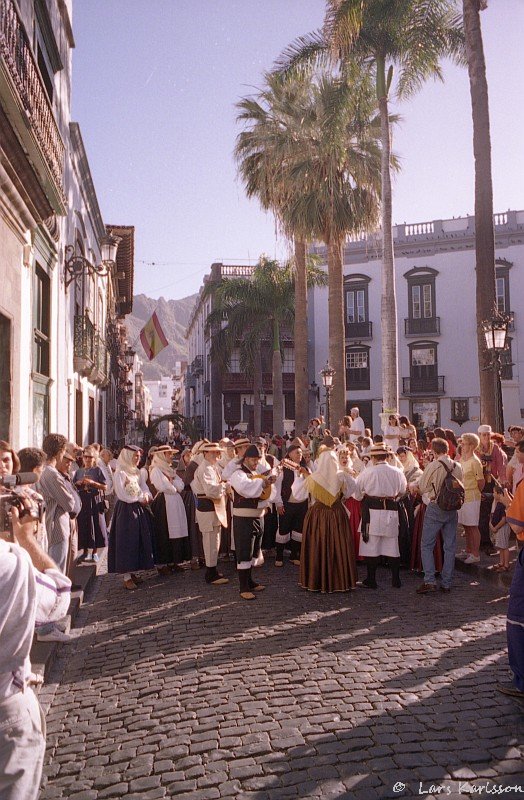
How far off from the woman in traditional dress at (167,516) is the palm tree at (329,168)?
34.8ft

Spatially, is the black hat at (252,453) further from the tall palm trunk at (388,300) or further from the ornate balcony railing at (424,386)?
the ornate balcony railing at (424,386)

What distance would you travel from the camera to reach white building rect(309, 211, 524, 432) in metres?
36.6

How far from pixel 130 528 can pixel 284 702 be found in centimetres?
434

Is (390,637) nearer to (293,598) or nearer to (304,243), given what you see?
(293,598)

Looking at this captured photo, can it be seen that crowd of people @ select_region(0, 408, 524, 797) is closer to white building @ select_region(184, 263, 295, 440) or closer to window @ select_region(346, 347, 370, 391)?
window @ select_region(346, 347, 370, 391)

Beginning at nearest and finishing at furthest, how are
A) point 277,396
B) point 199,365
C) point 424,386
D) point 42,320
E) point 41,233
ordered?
point 41,233 → point 42,320 → point 277,396 → point 424,386 → point 199,365

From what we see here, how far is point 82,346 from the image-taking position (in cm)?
1592

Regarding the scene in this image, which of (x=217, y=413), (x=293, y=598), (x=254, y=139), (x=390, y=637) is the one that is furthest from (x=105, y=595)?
(x=217, y=413)

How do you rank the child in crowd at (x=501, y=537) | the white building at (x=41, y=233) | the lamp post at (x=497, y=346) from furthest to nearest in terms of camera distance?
the lamp post at (x=497, y=346) → the white building at (x=41, y=233) → the child in crowd at (x=501, y=537)

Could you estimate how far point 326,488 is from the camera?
308 inches

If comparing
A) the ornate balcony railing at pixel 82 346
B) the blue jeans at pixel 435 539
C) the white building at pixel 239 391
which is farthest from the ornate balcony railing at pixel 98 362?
the white building at pixel 239 391

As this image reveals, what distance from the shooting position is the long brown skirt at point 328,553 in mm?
7777

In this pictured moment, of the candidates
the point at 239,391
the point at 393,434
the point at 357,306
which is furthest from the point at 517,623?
the point at 239,391

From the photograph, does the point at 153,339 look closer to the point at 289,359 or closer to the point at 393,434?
the point at 393,434
